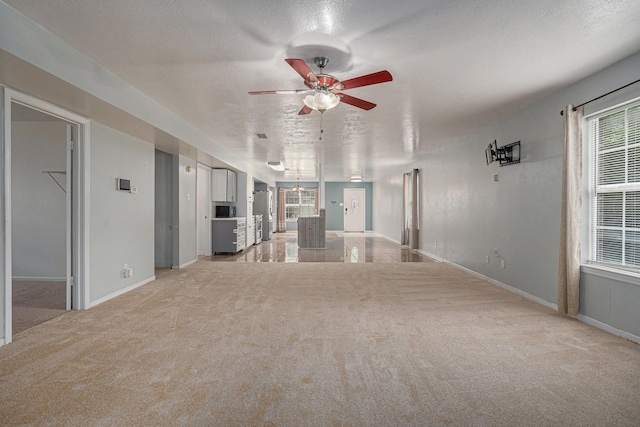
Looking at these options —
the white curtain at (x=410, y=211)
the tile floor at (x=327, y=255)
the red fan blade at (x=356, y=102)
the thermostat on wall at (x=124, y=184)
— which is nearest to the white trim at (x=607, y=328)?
the red fan blade at (x=356, y=102)

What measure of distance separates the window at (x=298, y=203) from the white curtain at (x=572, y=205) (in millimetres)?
12755

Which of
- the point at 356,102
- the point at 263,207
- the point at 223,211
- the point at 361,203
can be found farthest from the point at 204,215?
the point at 361,203

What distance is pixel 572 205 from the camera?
136 inches

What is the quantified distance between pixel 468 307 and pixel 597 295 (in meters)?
1.20

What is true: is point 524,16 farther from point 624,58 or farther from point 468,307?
point 468,307

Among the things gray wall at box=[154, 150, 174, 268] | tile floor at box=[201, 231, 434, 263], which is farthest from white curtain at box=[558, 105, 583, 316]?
gray wall at box=[154, 150, 174, 268]

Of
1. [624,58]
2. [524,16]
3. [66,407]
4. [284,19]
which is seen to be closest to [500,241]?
[624,58]

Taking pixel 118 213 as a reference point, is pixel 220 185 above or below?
above

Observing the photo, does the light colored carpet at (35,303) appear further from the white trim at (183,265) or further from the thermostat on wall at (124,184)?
the white trim at (183,265)

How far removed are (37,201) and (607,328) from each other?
287 inches

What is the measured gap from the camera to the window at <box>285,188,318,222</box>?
52.4ft

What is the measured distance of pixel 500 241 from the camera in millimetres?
5035

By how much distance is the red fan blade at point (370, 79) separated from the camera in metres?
2.49

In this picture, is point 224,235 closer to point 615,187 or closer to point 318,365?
point 318,365
